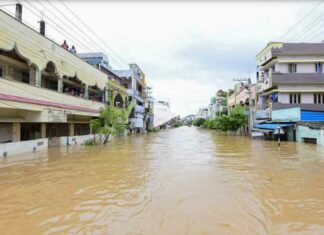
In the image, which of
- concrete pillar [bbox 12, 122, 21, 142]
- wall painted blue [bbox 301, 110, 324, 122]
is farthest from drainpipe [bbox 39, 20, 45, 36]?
wall painted blue [bbox 301, 110, 324, 122]

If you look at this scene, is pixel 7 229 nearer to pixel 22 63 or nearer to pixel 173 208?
pixel 173 208

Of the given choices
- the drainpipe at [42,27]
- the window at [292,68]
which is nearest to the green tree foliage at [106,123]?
the drainpipe at [42,27]

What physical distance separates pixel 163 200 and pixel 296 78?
100ft

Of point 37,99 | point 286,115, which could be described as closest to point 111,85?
point 37,99

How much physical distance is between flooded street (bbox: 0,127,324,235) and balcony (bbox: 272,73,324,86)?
21.5 meters

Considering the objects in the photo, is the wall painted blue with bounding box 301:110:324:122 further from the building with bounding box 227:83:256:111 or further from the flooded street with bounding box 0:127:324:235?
the flooded street with bounding box 0:127:324:235

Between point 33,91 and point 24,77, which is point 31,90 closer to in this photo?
point 33,91

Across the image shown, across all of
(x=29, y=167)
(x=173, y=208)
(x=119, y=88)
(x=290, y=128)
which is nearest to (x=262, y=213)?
(x=173, y=208)

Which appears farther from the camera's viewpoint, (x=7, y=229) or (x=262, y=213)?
(x=262, y=213)

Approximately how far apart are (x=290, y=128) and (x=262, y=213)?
88.6 ft

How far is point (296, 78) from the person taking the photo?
3319cm

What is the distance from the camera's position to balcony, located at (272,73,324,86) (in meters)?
33.0

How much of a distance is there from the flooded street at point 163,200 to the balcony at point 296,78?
21.5m

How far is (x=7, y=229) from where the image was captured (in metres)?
5.89
